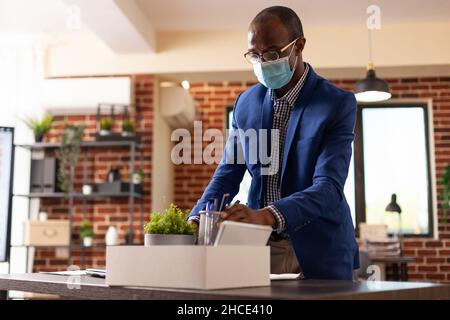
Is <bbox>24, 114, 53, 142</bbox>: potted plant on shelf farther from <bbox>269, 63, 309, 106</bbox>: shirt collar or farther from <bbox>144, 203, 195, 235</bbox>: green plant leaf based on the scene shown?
<bbox>144, 203, 195, 235</bbox>: green plant leaf

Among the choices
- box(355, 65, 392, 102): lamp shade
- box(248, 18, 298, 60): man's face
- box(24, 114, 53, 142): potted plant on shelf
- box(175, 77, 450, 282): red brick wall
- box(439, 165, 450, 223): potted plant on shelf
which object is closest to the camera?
box(248, 18, 298, 60): man's face

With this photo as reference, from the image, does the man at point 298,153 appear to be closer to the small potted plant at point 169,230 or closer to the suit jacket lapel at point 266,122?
the suit jacket lapel at point 266,122

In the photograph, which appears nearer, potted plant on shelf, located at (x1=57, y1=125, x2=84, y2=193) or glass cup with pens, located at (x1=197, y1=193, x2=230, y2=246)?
glass cup with pens, located at (x1=197, y1=193, x2=230, y2=246)

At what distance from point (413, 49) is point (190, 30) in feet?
5.91

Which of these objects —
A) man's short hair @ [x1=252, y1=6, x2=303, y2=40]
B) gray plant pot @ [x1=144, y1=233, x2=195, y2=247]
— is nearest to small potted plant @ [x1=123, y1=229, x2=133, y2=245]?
man's short hair @ [x1=252, y1=6, x2=303, y2=40]

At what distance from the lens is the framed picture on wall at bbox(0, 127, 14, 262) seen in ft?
10.5

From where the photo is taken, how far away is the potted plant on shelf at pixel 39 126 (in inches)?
204

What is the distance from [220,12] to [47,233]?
2.20m

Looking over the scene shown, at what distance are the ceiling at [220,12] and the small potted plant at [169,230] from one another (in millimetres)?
3488

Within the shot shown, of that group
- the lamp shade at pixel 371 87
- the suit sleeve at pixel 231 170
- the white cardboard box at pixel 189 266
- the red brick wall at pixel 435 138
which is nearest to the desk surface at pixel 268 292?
the white cardboard box at pixel 189 266

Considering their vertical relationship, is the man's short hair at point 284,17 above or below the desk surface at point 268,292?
above

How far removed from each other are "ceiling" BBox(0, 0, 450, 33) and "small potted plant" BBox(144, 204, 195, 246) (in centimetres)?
349
